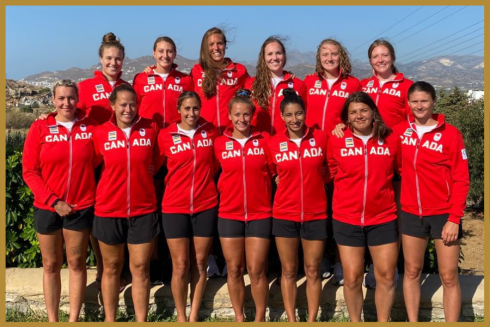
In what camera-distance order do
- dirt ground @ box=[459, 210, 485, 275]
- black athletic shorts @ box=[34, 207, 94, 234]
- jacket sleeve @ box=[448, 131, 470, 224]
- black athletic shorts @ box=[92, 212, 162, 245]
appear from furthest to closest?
dirt ground @ box=[459, 210, 485, 275] < black athletic shorts @ box=[34, 207, 94, 234] < black athletic shorts @ box=[92, 212, 162, 245] < jacket sleeve @ box=[448, 131, 470, 224]

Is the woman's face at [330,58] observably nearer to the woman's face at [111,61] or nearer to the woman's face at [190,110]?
the woman's face at [190,110]

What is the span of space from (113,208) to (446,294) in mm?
3388

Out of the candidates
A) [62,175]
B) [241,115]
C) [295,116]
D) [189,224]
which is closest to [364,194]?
[295,116]

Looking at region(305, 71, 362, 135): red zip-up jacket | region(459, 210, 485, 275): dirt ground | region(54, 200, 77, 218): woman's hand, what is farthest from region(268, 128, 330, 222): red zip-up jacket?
region(459, 210, 485, 275): dirt ground

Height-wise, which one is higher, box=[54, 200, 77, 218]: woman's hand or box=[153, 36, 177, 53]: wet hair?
box=[153, 36, 177, 53]: wet hair

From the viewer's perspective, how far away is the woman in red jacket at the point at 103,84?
5.27 m

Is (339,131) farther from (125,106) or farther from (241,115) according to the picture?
(125,106)

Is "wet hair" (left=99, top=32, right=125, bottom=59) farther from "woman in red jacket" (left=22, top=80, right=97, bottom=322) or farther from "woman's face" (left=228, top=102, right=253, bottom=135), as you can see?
"woman's face" (left=228, top=102, right=253, bottom=135)

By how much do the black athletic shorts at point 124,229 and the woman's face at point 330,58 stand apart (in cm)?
247

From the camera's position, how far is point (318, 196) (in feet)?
15.0

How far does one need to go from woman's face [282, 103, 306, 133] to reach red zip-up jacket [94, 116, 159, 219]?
1387 millimetres

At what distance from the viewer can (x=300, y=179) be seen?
14.9 ft

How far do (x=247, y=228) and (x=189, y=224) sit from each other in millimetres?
586

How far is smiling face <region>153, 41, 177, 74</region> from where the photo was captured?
538 centimetres
